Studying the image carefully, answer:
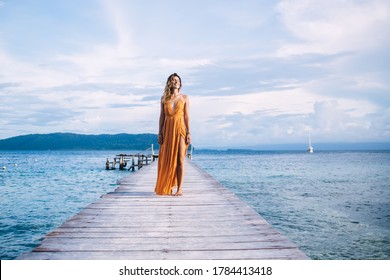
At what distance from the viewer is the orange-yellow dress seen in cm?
605

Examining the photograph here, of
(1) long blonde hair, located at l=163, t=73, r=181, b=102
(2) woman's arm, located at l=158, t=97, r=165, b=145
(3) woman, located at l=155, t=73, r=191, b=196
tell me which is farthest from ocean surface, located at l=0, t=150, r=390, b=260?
(1) long blonde hair, located at l=163, t=73, r=181, b=102

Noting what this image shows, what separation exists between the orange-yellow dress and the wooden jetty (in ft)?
3.11

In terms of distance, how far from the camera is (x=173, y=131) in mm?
6098

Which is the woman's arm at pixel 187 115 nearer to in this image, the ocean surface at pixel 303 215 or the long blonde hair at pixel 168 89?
the long blonde hair at pixel 168 89

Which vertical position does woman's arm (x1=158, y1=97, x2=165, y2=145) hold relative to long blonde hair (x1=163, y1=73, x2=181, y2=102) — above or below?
below

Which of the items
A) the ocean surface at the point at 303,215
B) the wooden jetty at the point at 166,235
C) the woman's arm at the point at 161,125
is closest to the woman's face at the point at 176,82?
the woman's arm at the point at 161,125

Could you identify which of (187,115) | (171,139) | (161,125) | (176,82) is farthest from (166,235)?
(176,82)

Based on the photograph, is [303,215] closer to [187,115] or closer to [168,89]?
[187,115]

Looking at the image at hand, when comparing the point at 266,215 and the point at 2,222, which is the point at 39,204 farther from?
the point at 266,215

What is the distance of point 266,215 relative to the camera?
11.9 m

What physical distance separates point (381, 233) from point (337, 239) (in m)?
1.86

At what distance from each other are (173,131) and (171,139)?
0.53 feet

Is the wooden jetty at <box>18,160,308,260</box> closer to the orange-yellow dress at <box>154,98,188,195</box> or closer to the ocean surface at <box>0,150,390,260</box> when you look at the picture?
the orange-yellow dress at <box>154,98,188,195</box>
